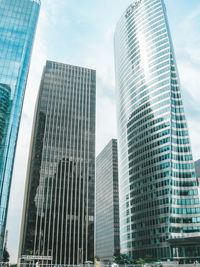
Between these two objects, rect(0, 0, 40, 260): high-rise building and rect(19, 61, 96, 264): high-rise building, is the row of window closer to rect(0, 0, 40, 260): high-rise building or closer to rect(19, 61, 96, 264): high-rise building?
rect(19, 61, 96, 264): high-rise building

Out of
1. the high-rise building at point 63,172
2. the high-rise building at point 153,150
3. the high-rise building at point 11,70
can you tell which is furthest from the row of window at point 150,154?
the high-rise building at point 11,70

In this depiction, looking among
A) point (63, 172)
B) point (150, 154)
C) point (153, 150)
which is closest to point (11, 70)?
point (63, 172)

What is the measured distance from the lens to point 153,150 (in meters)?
120

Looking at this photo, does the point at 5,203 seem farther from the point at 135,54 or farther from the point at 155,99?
the point at 135,54

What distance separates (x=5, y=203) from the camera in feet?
266

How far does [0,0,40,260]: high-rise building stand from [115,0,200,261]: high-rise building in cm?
6086

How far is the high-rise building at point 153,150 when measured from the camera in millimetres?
103812

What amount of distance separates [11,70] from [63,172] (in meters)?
46.6

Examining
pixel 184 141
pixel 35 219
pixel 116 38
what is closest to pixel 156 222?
pixel 184 141

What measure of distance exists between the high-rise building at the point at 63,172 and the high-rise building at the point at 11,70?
22.8 m

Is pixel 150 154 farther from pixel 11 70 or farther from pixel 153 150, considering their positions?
pixel 11 70

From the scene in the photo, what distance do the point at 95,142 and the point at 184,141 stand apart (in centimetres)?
4058

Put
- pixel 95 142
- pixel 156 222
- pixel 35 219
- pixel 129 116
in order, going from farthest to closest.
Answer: pixel 129 116 → pixel 95 142 → pixel 156 222 → pixel 35 219

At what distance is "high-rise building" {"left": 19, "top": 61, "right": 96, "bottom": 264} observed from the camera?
9888 cm
